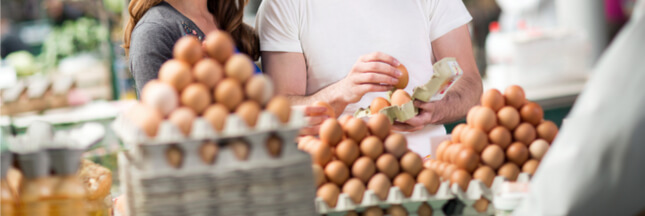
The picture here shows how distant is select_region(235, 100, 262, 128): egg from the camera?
4.10ft

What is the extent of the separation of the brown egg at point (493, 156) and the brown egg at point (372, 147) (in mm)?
258

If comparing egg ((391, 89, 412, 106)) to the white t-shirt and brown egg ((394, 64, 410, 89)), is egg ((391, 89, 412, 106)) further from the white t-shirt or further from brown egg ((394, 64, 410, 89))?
the white t-shirt

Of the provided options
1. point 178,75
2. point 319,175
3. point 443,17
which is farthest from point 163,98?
point 443,17

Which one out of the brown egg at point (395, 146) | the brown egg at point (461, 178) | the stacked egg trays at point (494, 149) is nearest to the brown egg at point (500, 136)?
the stacked egg trays at point (494, 149)

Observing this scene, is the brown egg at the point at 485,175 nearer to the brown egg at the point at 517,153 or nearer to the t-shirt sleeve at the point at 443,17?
the brown egg at the point at 517,153

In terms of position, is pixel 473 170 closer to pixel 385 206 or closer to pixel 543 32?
pixel 385 206

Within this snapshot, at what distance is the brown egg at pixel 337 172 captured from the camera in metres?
1.52

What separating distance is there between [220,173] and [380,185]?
412 millimetres

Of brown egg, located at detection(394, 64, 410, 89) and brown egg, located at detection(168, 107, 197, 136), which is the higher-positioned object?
brown egg, located at detection(168, 107, 197, 136)

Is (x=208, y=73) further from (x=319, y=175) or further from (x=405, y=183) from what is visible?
(x=405, y=183)

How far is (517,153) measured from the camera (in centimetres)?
160

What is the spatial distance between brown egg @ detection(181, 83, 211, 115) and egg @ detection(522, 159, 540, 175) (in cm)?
79

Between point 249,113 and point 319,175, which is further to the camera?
point 319,175

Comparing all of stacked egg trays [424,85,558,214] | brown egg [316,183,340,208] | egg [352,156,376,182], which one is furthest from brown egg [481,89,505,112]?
brown egg [316,183,340,208]
